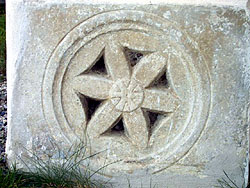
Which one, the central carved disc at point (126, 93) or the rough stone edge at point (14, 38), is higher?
→ the rough stone edge at point (14, 38)

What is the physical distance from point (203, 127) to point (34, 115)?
2.78 feet

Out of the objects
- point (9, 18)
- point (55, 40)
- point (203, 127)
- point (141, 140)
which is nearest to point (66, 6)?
point (55, 40)

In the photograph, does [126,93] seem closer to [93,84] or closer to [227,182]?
[93,84]

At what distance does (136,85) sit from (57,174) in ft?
1.96

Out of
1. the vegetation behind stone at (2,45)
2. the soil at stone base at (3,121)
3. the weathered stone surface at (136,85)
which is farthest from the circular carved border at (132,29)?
the vegetation behind stone at (2,45)

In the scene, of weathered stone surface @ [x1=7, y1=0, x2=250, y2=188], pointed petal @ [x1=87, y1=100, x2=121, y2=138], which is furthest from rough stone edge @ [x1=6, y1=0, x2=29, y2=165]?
pointed petal @ [x1=87, y1=100, x2=121, y2=138]

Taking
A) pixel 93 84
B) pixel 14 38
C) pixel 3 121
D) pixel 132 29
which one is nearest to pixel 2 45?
pixel 3 121

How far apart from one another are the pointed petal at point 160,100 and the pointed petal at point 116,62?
0.14 m

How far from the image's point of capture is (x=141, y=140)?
2018 millimetres

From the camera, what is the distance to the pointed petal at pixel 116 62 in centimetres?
195

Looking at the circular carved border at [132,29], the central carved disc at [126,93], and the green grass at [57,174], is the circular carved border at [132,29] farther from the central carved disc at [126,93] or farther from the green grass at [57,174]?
the central carved disc at [126,93]

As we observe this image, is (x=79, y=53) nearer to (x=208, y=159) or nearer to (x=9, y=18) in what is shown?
(x=9, y=18)

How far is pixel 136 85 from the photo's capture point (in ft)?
6.48

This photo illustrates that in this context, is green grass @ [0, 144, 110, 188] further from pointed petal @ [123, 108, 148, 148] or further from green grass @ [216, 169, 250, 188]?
green grass @ [216, 169, 250, 188]
